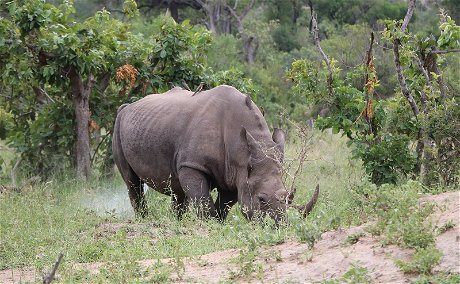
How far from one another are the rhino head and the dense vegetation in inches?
13.9

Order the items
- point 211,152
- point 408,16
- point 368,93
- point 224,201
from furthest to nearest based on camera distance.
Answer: point 224,201, point 368,93, point 408,16, point 211,152

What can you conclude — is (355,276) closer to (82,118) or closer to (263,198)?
(263,198)

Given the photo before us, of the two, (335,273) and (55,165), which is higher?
(335,273)

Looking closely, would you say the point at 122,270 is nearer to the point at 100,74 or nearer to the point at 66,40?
the point at 66,40

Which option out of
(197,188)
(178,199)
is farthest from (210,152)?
(178,199)

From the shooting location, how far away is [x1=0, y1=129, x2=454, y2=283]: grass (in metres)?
7.07

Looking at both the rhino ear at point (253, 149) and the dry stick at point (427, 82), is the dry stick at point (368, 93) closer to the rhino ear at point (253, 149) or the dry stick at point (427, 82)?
the dry stick at point (427, 82)

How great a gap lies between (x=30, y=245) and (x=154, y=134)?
9.28 feet

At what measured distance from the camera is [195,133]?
35.1 feet

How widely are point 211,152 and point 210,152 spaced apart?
0.04 feet

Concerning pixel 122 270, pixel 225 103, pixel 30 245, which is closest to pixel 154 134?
pixel 225 103

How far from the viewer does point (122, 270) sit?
7094 millimetres

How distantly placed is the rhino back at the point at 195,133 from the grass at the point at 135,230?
0.59 metres

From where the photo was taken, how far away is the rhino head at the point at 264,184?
9.79m
